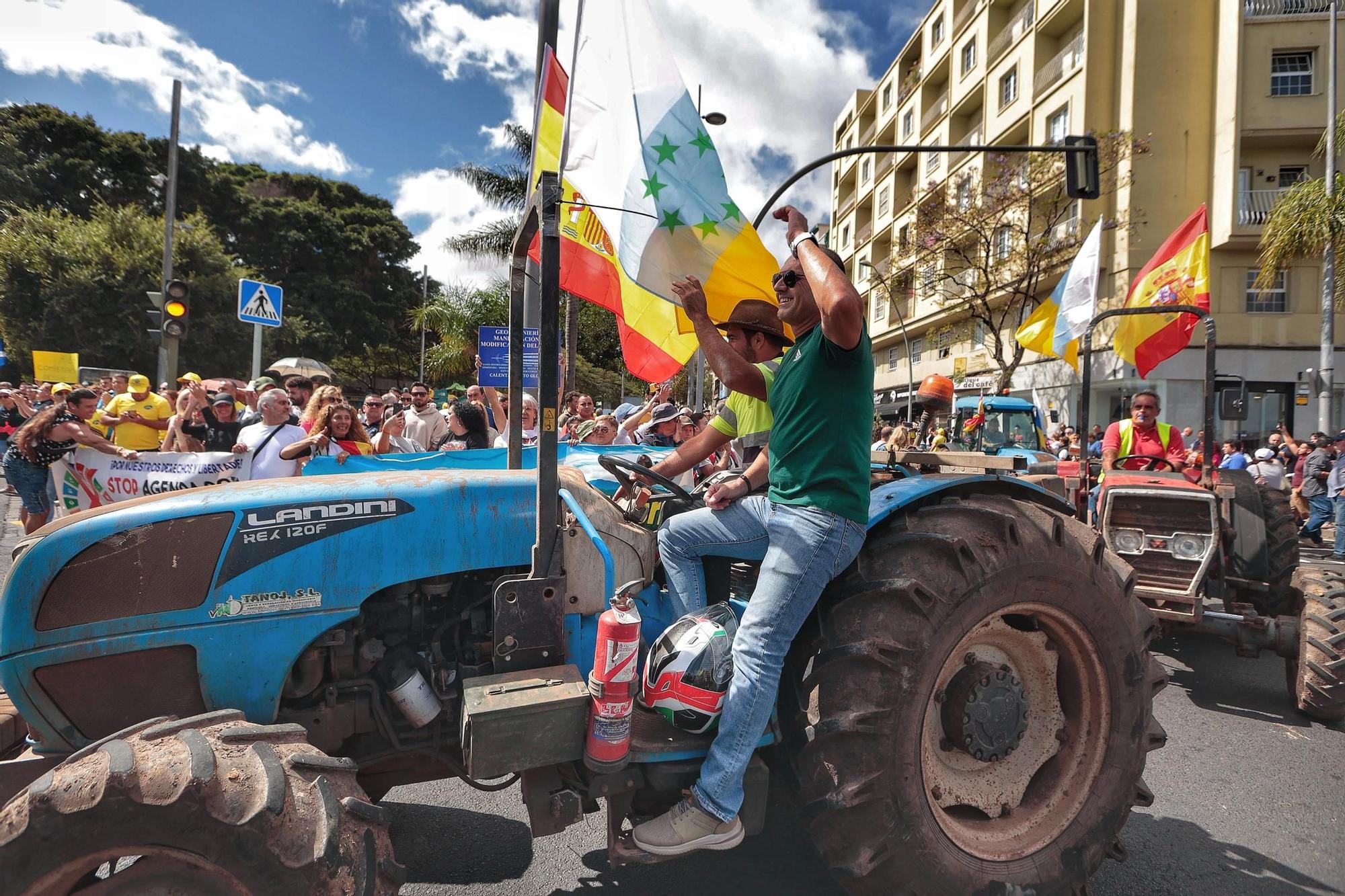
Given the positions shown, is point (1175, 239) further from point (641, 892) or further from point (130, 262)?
point (130, 262)

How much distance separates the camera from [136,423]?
25.1 ft

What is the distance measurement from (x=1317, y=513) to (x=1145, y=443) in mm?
8265

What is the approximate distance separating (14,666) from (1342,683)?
6062 mm

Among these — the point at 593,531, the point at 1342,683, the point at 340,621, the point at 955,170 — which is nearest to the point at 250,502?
the point at 340,621

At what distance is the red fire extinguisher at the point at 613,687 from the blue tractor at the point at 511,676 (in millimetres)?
51

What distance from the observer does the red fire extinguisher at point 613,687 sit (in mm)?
1948

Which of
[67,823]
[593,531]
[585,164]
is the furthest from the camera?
[585,164]

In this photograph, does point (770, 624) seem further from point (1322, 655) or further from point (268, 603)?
point (1322, 655)

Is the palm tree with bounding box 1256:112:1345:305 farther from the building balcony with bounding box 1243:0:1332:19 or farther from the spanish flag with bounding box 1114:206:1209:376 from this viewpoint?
the spanish flag with bounding box 1114:206:1209:376

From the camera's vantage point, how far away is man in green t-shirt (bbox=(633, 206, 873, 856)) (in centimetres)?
209

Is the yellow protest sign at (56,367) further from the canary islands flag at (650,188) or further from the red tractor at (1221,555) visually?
the red tractor at (1221,555)

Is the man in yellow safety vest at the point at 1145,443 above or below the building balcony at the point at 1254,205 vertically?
below

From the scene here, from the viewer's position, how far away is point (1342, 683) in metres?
4.14

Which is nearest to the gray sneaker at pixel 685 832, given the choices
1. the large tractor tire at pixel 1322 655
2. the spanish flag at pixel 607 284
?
the spanish flag at pixel 607 284
